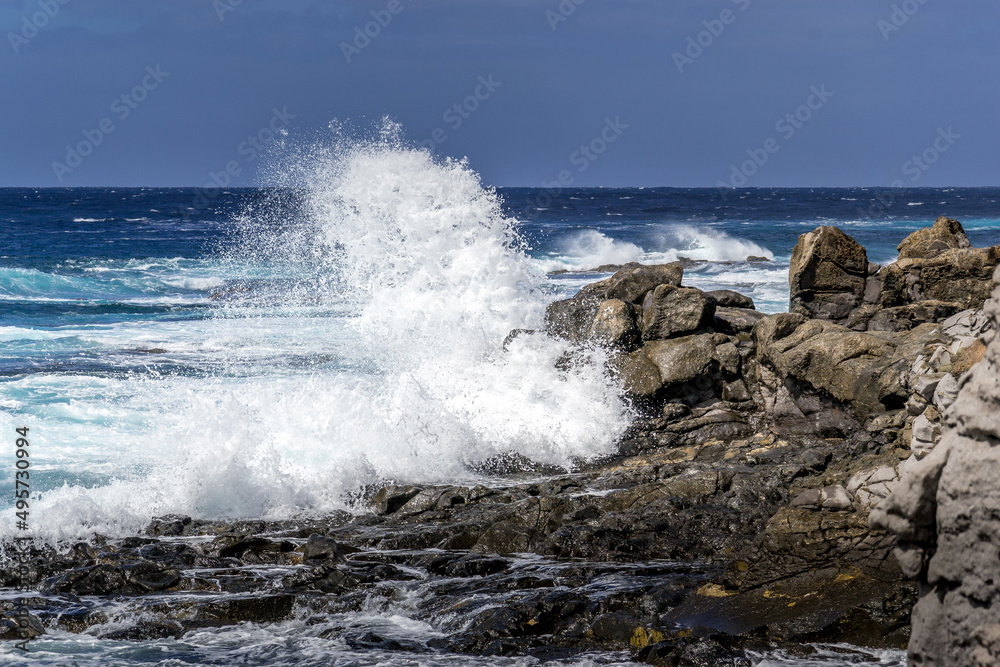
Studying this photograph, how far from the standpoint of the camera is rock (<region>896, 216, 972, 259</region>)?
12320 mm

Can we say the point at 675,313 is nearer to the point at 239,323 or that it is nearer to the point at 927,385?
the point at 927,385

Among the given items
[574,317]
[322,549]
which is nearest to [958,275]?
[574,317]

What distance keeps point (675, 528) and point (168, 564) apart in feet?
13.4

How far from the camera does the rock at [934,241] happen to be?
12.3 metres

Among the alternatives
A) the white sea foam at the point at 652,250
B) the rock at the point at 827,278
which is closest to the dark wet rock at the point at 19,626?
the rock at the point at 827,278

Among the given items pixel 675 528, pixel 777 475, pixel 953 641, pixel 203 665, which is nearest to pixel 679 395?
pixel 777 475

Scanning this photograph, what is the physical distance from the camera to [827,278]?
481 inches

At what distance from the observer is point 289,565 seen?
25.6ft

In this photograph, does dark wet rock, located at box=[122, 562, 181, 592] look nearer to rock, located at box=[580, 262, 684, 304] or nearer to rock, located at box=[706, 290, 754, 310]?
rock, located at box=[580, 262, 684, 304]

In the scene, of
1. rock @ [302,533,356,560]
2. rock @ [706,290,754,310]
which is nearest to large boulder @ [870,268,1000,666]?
rock @ [302,533,356,560]

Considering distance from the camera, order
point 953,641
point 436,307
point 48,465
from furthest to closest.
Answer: point 436,307 → point 48,465 → point 953,641

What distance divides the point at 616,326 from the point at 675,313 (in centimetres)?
74

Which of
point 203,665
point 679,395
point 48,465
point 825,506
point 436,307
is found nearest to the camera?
point 203,665

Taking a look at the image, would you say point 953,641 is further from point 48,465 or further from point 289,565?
point 48,465
